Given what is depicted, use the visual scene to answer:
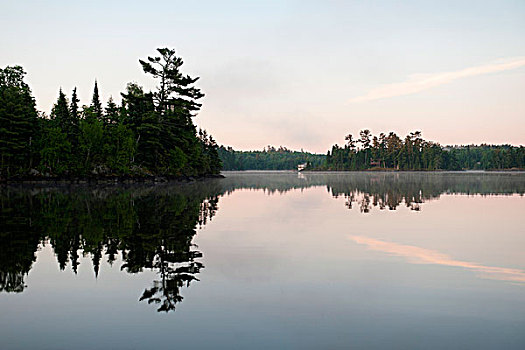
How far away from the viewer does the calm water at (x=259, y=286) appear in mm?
6418

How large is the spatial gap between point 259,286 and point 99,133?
60.1m

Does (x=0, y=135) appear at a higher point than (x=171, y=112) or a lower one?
lower

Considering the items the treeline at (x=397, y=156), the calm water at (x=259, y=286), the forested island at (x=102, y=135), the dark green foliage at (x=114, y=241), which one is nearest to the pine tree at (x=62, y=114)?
the forested island at (x=102, y=135)

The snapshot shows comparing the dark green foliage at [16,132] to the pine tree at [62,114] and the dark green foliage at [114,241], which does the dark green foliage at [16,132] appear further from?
the dark green foliage at [114,241]

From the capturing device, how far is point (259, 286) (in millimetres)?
9055

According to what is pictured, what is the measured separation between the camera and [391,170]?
183625 millimetres

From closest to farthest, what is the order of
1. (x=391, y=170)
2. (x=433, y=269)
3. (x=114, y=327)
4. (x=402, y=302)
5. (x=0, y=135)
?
(x=114, y=327) < (x=402, y=302) < (x=433, y=269) < (x=0, y=135) < (x=391, y=170)

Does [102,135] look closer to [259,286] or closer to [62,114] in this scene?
[62,114]

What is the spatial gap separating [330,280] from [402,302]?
1923 millimetres

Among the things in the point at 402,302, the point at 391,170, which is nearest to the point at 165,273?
the point at 402,302

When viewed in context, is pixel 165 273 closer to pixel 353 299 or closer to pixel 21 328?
pixel 21 328

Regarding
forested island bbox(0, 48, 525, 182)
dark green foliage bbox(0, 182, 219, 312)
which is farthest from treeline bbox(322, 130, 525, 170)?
dark green foliage bbox(0, 182, 219, 312)

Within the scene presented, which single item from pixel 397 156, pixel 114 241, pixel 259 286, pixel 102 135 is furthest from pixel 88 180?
pixel 397 156

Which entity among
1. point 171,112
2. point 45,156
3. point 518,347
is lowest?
point 518,347
